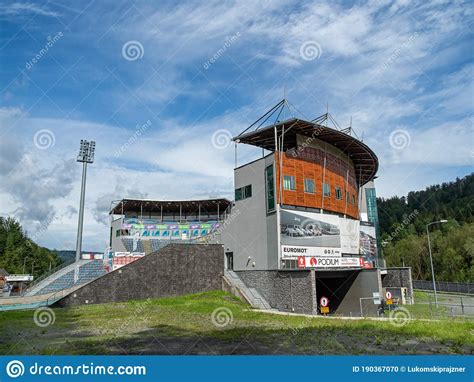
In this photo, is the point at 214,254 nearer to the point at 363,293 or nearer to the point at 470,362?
the point at 363,293

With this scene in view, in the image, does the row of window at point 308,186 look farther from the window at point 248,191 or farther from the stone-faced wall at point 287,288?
the stone-faced wall at point 287,288

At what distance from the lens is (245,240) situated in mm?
31875

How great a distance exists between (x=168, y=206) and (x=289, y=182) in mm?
36170

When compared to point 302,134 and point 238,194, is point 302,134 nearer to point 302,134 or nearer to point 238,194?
point 302,134

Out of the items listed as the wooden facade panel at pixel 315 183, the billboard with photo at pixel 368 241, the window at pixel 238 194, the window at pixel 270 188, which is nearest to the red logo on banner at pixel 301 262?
the window at pixel 270 188

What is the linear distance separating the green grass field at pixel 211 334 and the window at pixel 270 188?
9.63m

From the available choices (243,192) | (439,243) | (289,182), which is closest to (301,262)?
(289,182)

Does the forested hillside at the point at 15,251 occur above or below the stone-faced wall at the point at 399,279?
above

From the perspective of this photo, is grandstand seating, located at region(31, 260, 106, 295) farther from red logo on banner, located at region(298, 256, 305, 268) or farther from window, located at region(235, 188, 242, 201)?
Answer: red logo on banner, located at region(298, 256, 305, 268)

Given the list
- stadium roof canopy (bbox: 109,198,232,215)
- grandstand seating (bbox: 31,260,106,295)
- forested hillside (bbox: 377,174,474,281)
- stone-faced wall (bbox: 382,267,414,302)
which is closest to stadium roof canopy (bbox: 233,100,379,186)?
forested hillside (bbox: 377,174,474,281)

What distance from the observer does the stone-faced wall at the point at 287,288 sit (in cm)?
2538

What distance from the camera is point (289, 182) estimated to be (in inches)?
1208

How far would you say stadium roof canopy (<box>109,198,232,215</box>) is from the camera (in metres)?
60.0

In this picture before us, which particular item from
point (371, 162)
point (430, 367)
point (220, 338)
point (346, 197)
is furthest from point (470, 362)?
point (371, 162)
